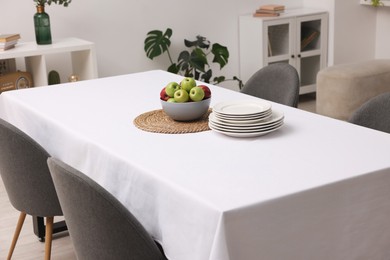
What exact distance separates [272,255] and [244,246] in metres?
0.11

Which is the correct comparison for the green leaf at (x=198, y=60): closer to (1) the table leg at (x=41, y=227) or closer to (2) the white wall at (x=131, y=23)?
(2) the white wall at (x=131, y=23)

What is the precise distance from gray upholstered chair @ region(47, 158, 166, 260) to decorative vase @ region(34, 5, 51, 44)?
2874 millimetres

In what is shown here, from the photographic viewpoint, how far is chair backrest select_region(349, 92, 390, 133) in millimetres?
2742

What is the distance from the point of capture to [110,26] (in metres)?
5.59

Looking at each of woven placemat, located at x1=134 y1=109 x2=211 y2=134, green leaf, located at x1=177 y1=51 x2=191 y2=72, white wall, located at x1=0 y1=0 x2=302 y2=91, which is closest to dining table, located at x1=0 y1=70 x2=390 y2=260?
woven placemat, located at x1=134 y1=109 x2=211 y2=134

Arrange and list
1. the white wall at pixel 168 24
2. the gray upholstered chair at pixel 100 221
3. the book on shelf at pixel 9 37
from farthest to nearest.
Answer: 1. the white wall at pixel 168 24
2. the book on shelf at pixel 9 37
3. the gray upholstered chair at pixel 100 221

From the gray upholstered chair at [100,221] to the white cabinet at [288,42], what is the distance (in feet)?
13.3

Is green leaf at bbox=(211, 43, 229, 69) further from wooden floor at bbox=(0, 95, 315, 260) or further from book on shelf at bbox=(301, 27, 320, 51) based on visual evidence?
wooden floor at bbox=(0, 95, 315, 260)

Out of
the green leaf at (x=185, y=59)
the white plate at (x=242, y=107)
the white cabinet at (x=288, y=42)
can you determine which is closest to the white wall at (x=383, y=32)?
the white cabinet at (x=288, y=42)

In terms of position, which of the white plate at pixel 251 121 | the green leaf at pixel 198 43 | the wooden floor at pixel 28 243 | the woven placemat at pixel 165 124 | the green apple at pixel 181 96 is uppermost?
the green apple at pixel 181 96

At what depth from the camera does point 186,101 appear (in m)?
2.64

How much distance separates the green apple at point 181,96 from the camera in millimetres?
2629

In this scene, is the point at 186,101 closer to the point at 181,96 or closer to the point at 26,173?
the point at 181,96

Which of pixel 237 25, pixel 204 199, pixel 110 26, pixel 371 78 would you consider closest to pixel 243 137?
pixel 204 199
